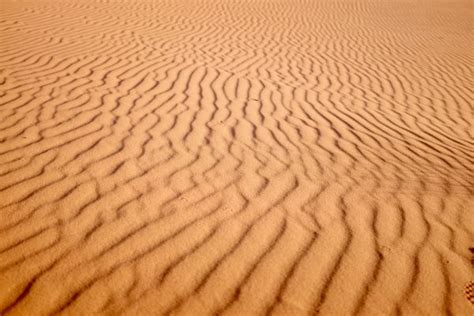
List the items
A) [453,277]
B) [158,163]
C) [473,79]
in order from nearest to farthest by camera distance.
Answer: [453,277], [158,163], [473,79]

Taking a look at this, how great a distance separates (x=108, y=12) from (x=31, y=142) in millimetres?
7293

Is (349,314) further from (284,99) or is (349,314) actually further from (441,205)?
(284,99)

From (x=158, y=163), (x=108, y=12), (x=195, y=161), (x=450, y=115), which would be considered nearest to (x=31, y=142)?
(x=158, y=163)

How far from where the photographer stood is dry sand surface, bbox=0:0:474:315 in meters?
1.94

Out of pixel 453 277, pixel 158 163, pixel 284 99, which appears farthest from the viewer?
pixel 284 99

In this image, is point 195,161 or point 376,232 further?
point 195,161

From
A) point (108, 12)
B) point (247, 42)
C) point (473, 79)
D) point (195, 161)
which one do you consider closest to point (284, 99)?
point (195, 161)

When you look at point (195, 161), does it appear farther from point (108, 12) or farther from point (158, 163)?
point (108, 12)

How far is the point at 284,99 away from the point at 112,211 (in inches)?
119

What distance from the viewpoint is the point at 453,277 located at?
2088mm

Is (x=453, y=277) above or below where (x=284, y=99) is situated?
above

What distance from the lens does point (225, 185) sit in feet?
9.11

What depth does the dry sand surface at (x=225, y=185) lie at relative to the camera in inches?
76.2

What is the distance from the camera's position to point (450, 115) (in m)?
4.88
